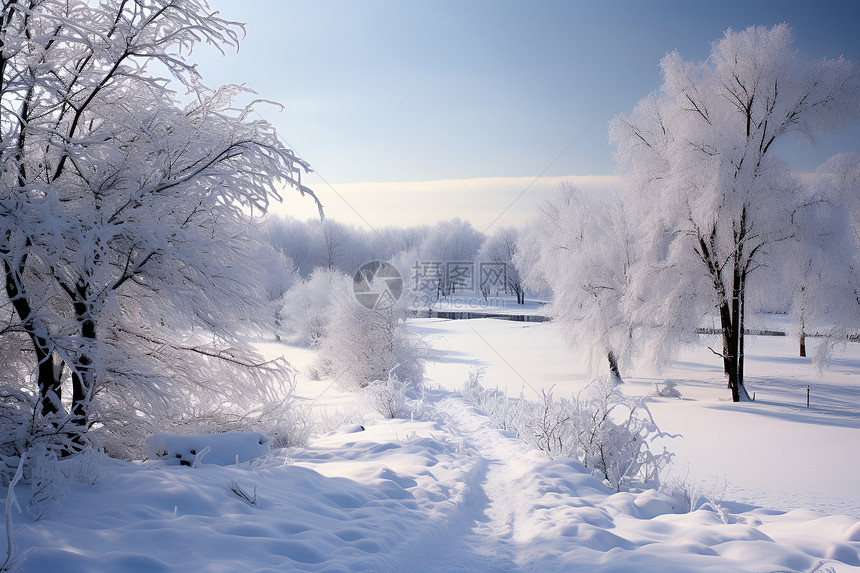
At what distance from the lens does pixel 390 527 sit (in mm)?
3740

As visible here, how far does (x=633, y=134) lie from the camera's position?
49.1 feet

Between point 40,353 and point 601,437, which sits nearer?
point 40,353

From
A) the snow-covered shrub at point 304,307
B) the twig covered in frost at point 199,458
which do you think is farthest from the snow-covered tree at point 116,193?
the snow-covered shrub at point 304,307

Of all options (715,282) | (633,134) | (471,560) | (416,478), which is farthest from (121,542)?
(633,134)

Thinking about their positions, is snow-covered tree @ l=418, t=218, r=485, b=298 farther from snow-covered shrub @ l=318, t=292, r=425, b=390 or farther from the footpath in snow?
the footpath in snow

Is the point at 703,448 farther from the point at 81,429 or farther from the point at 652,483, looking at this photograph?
the point at 81,429

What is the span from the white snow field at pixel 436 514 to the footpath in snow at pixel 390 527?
0.04 feet

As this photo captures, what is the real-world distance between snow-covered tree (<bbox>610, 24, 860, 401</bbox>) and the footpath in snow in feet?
33.5

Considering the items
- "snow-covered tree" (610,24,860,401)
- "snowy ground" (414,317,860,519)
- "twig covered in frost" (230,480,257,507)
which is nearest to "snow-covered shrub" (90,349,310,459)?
"twig covered in frost" (230,480,257,507)

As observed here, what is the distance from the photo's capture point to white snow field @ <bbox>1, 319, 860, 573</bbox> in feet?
9.53

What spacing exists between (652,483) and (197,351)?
6086 mm

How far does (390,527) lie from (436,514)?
653 mm

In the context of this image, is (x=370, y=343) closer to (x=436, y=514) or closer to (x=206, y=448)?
(x=206, y=448)

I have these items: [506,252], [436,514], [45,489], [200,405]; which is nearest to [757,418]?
[436,514]
